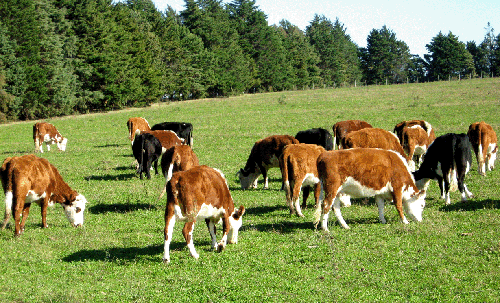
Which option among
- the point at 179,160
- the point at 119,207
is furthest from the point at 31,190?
the point at 179,160

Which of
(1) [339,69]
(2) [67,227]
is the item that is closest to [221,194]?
(2) [67,227]

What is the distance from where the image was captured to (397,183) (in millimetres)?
10250

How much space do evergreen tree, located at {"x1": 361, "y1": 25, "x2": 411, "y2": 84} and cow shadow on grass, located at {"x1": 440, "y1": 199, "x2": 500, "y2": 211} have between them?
9531 cm

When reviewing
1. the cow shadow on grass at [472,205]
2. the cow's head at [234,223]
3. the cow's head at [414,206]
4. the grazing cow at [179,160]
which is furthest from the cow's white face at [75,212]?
the cow shadow on grass at [472,205]

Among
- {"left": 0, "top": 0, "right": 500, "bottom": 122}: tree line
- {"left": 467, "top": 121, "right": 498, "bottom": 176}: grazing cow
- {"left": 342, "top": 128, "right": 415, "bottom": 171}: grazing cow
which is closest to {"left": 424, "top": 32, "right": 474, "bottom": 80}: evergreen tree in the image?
{"left": 0, "top": 0, "right": 500, "bottom": 122}: tree line

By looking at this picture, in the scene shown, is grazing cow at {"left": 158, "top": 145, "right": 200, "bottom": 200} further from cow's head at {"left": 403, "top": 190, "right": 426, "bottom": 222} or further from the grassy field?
cow's head at {"left": 403, "top": 190, "right": 426, "bottom": 222}

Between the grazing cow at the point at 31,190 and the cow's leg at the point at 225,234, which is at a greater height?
the grazing cow at the point at 31,190

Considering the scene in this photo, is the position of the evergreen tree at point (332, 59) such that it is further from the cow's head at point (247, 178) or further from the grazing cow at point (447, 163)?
the grazing cow at point (447, 163)

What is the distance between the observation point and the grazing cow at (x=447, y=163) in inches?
473

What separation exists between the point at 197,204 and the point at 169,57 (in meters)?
62.2

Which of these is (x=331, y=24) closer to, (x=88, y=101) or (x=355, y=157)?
(x=88, y=101)

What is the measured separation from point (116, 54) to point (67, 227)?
158 feet

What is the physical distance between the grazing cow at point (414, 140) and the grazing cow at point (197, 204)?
1002cm

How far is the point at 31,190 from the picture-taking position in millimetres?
10680
